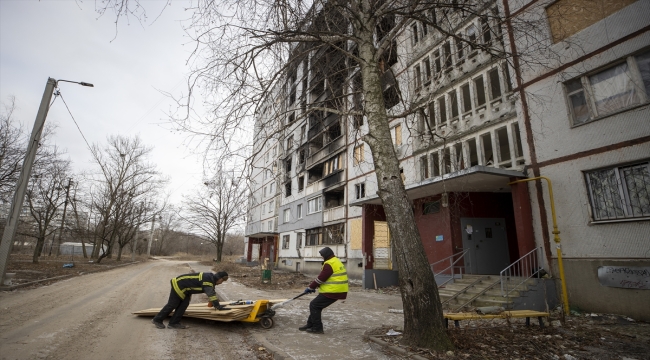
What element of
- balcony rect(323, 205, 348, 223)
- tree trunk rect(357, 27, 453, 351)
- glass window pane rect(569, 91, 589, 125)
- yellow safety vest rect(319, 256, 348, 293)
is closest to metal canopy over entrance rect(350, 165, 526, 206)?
glass window pane rect(569, 91, 589, 125)

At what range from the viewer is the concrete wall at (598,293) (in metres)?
7.46

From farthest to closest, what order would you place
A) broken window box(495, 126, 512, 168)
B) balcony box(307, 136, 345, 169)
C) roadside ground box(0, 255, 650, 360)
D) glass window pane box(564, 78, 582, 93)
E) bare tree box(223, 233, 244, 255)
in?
bare tree box(223, 233, 244, 255)
balcony box(307, 136, 345, 169)
broken window box(495, 126, 512, 168)
glass window pane box(564, 78, 582, 93)
roadside ground box(0, 255, 650, 360)

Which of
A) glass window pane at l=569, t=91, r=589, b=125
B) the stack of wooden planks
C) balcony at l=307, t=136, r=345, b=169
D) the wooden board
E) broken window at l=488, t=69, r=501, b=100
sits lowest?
the stack of wooden planks

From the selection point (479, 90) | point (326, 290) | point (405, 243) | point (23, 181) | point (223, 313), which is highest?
point (479, 90)

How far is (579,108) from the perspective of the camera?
31.0ft

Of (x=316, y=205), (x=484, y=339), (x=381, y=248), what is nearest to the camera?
(x=484, y=339)

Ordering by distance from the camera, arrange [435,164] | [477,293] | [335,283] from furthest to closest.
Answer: [435,164]
[477,293]
[335,283]

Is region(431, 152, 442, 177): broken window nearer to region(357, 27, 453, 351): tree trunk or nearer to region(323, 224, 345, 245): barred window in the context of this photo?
region(323, 224, 345, 245): barred window

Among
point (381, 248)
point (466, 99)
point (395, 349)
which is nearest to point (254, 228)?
point (381, 248)

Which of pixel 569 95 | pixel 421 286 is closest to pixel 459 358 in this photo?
pixel 421 286

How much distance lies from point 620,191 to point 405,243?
756 centimetres

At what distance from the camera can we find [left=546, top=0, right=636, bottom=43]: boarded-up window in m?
8.94

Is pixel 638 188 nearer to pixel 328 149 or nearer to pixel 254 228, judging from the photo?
pixel 328 149

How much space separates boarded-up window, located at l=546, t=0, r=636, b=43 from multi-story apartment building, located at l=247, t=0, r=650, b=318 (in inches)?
1.3
